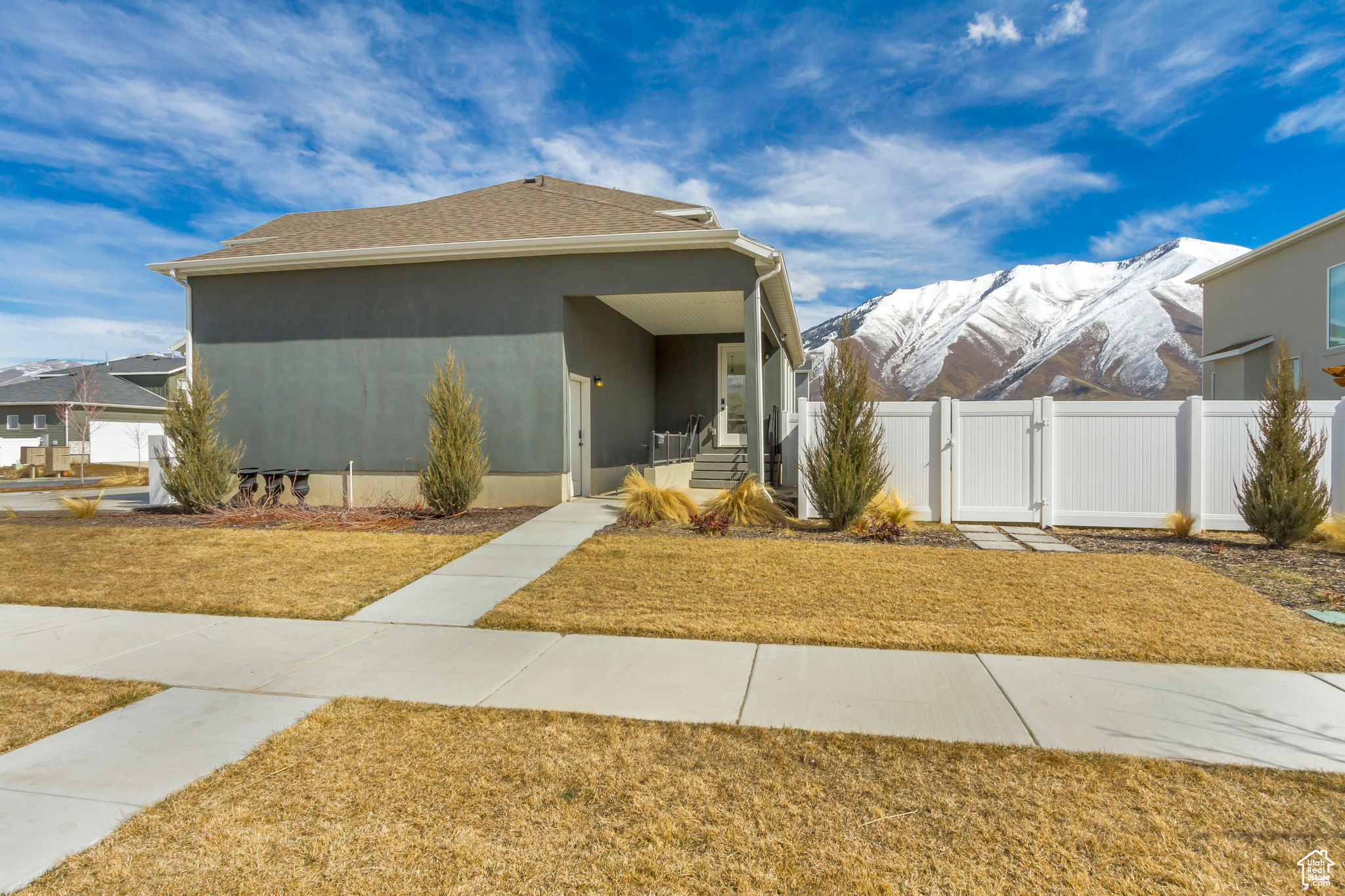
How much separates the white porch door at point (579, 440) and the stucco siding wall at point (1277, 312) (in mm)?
13654

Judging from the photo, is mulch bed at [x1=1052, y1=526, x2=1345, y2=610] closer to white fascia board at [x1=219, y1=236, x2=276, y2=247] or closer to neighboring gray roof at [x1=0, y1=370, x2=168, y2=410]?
white fascia board at [x1=219, y1=236, x2=276, y2=247]

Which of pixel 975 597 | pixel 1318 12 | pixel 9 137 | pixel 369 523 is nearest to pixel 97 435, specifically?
pixel 9 137

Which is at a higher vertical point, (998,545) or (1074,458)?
(1074,458)

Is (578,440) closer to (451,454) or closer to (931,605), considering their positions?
(451,454)

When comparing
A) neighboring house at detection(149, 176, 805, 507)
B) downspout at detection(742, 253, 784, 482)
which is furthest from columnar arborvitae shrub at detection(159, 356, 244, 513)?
downspout at detection(742, 253, 784, 482)

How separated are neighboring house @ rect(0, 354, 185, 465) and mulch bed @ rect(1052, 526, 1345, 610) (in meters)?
35.9

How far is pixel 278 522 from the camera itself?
10.1 meters

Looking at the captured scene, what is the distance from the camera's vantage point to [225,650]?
4.78 metres

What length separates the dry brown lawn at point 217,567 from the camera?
19.9 feet

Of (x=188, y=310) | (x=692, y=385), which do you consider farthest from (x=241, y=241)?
(x=692, y=385)

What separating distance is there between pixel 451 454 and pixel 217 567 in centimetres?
344

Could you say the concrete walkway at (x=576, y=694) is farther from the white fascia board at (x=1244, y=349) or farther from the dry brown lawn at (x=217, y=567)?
the white fascia board at (x=1244, y=349)

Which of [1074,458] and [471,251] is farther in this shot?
[471,251]

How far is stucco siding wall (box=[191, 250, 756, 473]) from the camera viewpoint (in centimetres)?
1125
